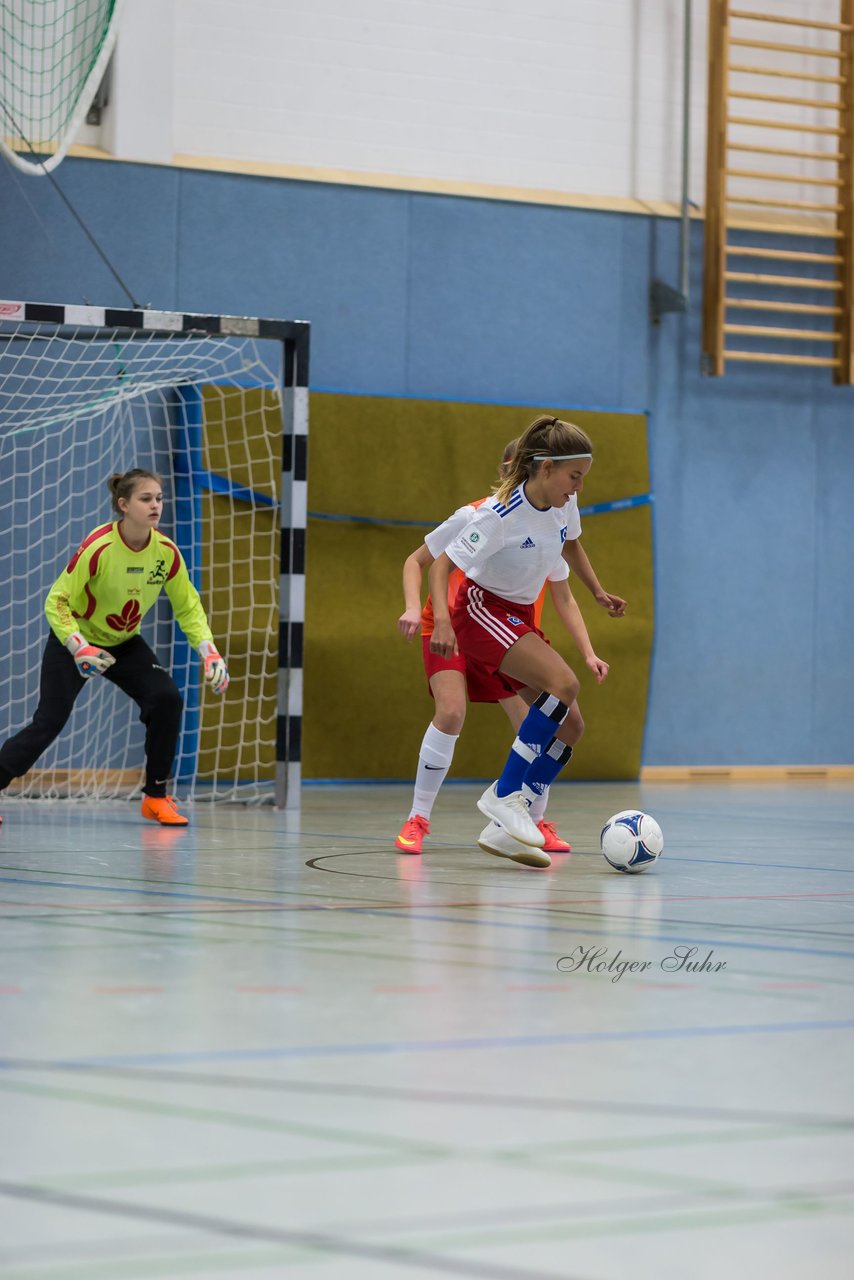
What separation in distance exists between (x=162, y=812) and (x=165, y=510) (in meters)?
3.04

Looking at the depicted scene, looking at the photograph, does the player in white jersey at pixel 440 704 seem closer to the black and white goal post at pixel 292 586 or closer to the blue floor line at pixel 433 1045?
the black and white goal post at pixel 292 586

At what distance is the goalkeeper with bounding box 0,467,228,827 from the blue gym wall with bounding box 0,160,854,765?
120 inches

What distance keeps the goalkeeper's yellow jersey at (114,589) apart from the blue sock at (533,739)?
6.26 feet

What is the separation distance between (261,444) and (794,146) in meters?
4.38

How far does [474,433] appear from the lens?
1091cm

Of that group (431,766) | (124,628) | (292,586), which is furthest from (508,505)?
(292,586)

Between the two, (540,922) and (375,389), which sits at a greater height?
(375,389)

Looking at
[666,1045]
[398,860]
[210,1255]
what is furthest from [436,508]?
[210,1255]

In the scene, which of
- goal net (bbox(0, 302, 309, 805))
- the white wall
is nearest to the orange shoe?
goal net (bbox(0, 302, 309, 805))

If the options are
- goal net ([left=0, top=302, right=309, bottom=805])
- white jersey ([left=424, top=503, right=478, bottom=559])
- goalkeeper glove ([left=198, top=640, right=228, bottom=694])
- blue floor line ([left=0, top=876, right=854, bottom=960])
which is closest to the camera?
blue floor line ([left=0, top=876, right=854, bottom=960])

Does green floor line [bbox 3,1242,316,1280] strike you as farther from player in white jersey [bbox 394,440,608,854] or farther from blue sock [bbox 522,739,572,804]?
player in white jersey [bbox 394,440,608,854]

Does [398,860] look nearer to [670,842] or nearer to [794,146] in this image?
[670,842]

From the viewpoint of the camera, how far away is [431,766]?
6.29m

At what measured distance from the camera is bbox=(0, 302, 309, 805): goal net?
9.67m
